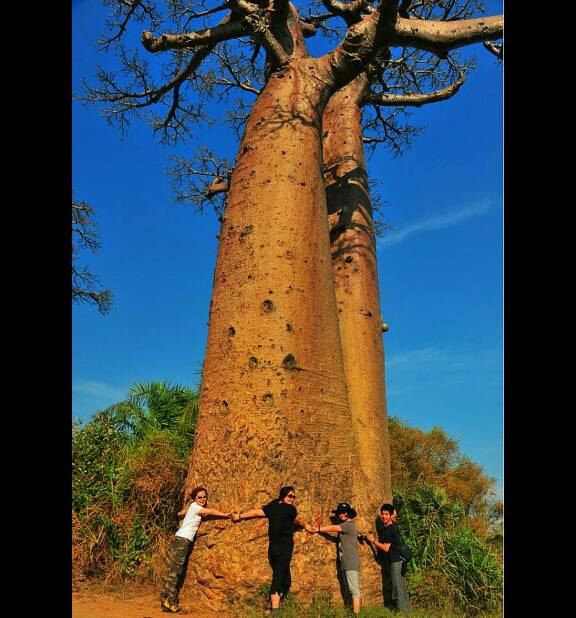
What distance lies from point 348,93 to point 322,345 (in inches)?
135

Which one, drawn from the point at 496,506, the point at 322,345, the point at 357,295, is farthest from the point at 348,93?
the point at 496,506

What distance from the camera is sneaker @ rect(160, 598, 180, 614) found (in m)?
3.54

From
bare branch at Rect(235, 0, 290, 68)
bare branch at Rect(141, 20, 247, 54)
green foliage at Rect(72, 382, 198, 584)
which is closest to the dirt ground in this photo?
green foliage at Rect(72, 382, 198, 584)

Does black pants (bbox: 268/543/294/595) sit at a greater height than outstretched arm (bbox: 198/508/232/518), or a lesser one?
lesser

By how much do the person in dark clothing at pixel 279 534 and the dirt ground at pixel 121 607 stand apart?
1.11ft

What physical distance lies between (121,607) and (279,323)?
212 cm

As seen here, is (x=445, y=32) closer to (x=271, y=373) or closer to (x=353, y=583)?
(x=271, y=373)

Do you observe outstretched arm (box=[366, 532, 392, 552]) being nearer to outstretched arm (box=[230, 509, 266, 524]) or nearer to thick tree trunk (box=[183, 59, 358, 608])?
thick tree trunk (box=[183, 59, 358, 608])

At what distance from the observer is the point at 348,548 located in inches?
143

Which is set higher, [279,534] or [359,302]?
[359,302]

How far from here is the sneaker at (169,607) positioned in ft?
11.6

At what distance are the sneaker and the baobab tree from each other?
5.4 inches

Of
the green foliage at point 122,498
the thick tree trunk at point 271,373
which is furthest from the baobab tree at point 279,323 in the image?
the green foliage at point 122,498

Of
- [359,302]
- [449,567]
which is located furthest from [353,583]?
[359,302]
